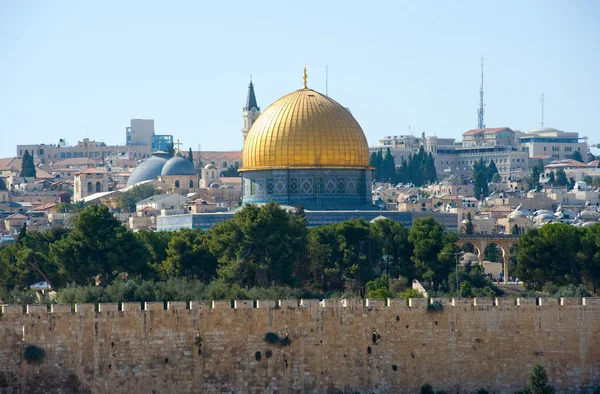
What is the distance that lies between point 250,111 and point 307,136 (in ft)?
242

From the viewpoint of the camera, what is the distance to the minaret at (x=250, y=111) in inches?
5605

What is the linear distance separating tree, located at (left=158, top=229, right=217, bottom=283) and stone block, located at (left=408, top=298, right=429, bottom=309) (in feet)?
47.8

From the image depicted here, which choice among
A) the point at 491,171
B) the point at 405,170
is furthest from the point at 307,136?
the point at 491,171

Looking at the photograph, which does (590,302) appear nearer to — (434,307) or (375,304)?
(434,307)

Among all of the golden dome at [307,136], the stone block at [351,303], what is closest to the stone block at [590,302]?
the stone block at [351,303]

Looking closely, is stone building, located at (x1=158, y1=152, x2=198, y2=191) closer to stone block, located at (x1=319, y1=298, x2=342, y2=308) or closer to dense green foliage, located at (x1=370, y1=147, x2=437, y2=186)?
dense green foliage, located at (x1=370, y1=147, x2=437, y2=186)

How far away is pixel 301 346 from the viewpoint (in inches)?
1545

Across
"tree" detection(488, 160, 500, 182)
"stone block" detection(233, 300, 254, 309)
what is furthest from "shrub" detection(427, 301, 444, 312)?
"tree" detection(488, 160, 500, 182)

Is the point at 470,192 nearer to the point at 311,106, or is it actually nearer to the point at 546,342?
the point at 311,106

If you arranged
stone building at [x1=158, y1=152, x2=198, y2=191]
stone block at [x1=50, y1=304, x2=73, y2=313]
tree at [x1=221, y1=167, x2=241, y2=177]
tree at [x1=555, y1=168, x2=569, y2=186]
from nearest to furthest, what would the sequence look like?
stone block at [x1=50, y1=304, x2=73, y2=313] < stone building at [x1=158, y1=152, x2=198, y2=191] < tree at [x1=555, y1=168, x2=569, y2=186] < tree at [x1=221, y1=167, x2=241, y2=177]

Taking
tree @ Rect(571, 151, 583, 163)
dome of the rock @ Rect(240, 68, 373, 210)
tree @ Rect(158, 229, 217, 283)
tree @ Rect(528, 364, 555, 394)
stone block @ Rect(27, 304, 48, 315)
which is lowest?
tree @ Rect(528, 364, 555, 394)

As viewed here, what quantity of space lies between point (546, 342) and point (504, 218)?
3021 inches

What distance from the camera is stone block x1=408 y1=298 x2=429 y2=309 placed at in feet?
132

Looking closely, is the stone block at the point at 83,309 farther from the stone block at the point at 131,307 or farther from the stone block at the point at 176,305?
the stone block at the point at 176,305
